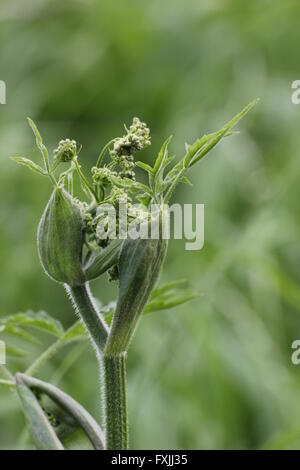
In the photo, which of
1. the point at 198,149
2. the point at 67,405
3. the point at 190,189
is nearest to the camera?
the point at 198,149

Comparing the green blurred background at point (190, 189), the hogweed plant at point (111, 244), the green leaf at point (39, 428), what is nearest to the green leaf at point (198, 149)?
the hogweed plant at point (111, 244)

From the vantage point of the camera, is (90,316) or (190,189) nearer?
(90,316)

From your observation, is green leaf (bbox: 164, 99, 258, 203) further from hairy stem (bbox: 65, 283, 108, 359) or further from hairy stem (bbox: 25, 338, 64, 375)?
hairy stem (bbox: 25, 338, 64, 375)

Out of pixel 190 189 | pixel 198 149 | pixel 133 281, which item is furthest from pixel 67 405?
pixel 190 189

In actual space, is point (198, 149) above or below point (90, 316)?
above

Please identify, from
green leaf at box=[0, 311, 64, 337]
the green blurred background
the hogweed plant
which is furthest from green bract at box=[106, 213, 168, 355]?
the green blurred background

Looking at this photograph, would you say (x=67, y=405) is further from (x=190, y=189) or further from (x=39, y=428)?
(x=190, y=189)

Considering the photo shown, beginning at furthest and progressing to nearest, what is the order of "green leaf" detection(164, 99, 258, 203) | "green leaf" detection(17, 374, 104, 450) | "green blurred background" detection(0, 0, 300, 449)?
"green blurred background" detection(0, 0, 300, 449) < "green leaf" detection(17, 374, 104, 450) < "green leaf" detection(164, 99, 258, 203)
